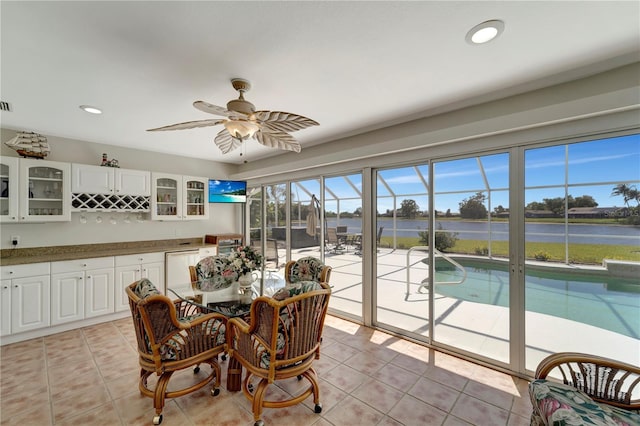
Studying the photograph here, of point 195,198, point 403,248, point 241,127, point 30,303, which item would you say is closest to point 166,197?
point 195,198

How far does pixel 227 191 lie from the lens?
17.7 feet

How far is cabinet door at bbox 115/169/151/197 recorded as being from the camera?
4031mm

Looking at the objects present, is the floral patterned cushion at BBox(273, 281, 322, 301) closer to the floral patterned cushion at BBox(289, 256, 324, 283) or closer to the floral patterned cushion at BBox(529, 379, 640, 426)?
the floral patterned cushion at BBox(289, 256, 324, 283)

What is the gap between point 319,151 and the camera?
404 cm

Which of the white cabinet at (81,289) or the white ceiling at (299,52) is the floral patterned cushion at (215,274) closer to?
the white cabinet at (81,289)

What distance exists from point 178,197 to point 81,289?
1.88 metres

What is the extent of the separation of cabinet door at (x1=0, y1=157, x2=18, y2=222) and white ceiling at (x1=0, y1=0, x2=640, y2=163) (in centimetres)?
82

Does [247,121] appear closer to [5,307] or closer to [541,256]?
[541,256]

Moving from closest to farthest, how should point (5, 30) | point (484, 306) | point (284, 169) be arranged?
1. point (5, 30)
2. point (484, 306)
3. point (284, 169)

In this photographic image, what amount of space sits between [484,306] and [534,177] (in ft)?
4.86

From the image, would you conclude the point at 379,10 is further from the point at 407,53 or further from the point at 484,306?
the point at 484,306

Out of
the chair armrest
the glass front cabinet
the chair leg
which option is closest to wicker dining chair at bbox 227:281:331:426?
the chair leg

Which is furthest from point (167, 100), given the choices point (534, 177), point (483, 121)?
point (534, 177)

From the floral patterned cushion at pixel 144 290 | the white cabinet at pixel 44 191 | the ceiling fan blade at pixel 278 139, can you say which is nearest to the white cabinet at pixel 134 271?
the white cabinet at pixel 44 191
